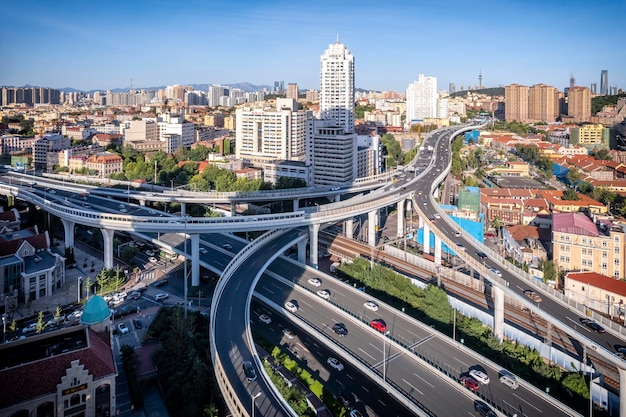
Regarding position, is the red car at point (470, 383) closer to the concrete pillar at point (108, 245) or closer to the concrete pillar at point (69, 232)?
the concrete pillar at point (108, 245)

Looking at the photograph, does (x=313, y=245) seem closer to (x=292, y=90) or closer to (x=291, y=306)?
(x=291, y=306)

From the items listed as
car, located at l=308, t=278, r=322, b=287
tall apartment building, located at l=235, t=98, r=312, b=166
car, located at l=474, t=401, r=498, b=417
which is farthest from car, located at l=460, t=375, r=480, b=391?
tall apartment building, located at l=235, t=98, r=312, b=166

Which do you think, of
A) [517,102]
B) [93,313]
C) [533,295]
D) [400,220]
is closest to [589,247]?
[533,295]

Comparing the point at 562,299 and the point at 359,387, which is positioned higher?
the point at 562,299

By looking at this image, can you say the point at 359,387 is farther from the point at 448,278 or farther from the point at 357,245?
the point at 357,245

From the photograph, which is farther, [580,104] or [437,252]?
[580,104]

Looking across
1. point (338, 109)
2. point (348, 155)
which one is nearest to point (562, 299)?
point (348, 155)

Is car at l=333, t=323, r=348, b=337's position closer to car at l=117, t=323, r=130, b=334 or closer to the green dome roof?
the green dome roof
